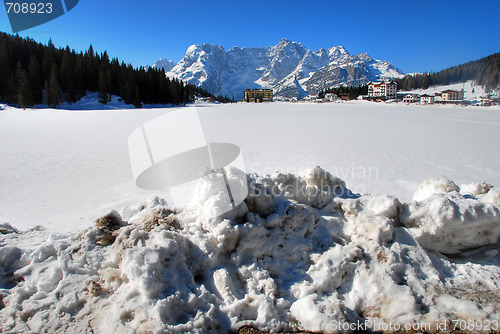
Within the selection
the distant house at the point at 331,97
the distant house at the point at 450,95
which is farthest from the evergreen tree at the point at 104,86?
the distant house at the point at 450,95

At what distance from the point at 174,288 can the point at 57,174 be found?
7571mm

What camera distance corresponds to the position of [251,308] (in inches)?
103

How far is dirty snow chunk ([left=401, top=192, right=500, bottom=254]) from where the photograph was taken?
129 inches

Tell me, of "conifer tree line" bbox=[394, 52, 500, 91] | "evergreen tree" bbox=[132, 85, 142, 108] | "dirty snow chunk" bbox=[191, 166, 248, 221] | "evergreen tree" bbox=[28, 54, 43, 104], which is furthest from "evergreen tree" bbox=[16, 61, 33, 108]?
"conifer tree line" bbox=[394, 52, 500, 91]

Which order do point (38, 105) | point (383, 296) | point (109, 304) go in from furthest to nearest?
point (38, 105) < point (383, 296) < point (109, 304)

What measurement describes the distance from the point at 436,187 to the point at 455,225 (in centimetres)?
136

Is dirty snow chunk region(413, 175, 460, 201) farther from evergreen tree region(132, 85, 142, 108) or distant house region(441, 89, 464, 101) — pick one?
distant house region(441, 89, 464, 101)

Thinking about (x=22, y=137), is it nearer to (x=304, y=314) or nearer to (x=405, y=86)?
(x=304, y=314)

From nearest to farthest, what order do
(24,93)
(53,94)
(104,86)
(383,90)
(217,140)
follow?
(217,140), (24,93), (53,94), (104,86), (383,90)

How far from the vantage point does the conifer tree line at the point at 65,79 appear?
48.8m

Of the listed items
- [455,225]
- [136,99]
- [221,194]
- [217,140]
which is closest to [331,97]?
[136,99]

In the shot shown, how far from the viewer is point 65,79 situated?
5406cm

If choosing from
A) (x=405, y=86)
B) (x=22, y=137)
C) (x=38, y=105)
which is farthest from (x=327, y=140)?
(x=405, y=86)

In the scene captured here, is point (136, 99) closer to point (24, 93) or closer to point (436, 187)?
point (24, 93)
